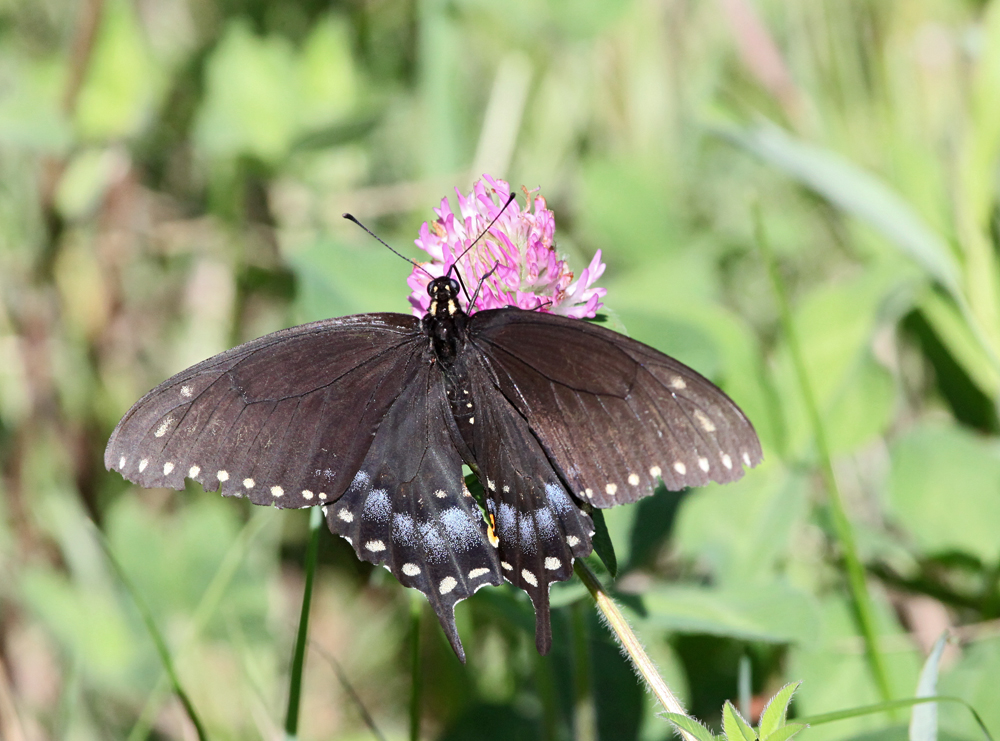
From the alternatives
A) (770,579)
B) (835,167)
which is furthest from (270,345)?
(835,167)

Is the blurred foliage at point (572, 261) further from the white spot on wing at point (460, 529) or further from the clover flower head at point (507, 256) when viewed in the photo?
the clover flower head at point (507, 256)

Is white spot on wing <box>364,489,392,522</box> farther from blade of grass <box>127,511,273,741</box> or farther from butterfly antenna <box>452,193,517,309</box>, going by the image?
blade of grass <box>127,511,273,741</box>

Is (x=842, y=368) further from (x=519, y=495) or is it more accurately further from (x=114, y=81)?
(x=114, y=81)

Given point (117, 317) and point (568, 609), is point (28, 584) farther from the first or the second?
point (568, 609)

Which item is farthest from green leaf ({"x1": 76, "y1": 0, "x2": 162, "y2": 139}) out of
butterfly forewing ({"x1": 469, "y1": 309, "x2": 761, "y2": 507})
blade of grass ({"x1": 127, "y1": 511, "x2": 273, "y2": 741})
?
butterfly forewing ({"x1": 469, "y1": 309, "x2": 761, "y2": 507})

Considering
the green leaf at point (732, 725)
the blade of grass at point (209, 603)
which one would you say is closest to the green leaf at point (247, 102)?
the blade of grass at point (209, 603)

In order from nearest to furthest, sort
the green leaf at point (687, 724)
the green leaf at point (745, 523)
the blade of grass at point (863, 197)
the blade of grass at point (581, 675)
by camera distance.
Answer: the green leaf at point (687, 724)
the blade of grass at point (581, 675)
the green leaf at point (745, 523)
the blade of grass at point (863, 197)
